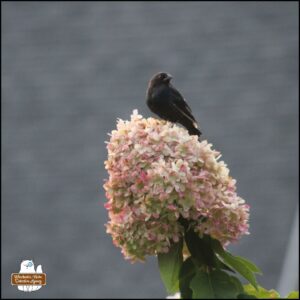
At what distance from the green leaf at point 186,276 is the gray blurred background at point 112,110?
6.64 metres

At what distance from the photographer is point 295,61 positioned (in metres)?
11.5

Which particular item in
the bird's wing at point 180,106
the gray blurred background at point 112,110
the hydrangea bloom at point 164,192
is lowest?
the hydrangea bloom at point 164,192

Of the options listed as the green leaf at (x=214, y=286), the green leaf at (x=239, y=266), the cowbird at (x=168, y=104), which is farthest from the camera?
the cowbird at (x=168, y=104)

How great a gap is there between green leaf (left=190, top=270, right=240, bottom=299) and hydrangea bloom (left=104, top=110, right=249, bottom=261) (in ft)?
0.42

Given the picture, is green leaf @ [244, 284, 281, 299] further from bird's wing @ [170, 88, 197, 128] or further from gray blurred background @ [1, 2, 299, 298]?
gray blurred background @ [1, 2, 299, 298]

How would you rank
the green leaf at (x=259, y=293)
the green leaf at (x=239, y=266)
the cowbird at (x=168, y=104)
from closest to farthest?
the green leaf at (x=239, y=266) < the green leaf at (x=259, y=293) < the cowbird at (x=168, y=104)

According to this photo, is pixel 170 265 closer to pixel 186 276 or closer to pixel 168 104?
pixel 186 276

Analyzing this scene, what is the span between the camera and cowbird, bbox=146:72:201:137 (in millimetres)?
3566

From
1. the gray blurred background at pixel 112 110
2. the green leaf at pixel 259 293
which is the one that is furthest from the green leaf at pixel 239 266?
the gray blurred background at pixel 112 110

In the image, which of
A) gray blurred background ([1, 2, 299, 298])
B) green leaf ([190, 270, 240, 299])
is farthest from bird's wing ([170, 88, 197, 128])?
gray blurred background ([1, 2, 299, 298])

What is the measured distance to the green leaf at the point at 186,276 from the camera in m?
3.20

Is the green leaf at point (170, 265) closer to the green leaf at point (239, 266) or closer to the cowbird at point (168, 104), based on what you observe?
the green leaf at point (239, 266)

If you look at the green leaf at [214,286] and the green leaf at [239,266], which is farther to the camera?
the green leaf at [239,266]

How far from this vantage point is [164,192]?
3121 millimetres
